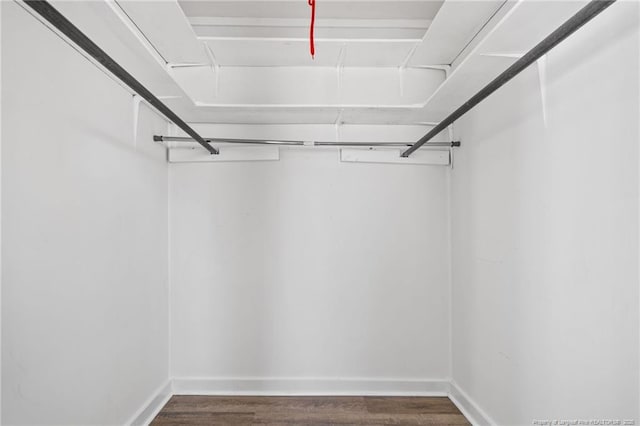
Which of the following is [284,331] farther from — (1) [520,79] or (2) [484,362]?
(1) [520,79]

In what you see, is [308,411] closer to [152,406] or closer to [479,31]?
[152,406]

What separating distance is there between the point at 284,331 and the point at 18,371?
1516mm

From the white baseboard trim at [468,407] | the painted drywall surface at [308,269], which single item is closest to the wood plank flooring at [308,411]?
the white baseboard trim at [468,407]

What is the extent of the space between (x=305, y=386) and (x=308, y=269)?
81cm

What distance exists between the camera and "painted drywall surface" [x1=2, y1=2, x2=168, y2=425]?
1.11 m

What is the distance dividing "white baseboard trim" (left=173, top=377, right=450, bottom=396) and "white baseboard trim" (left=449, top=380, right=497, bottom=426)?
0.09 metres

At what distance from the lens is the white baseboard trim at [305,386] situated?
7.72 feet

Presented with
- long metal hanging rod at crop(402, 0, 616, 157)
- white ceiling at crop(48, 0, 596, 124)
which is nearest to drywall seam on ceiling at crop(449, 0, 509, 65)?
white ceiling at crop(48, 0, 596, 124)

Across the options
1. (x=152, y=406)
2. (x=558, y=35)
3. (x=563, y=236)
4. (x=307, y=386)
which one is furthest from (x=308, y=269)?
(x=558, y=35)

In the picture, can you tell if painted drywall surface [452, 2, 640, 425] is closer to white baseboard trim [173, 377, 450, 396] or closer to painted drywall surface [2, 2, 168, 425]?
white baseboard trim [173, 377, 450, 396]

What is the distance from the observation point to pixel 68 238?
135 centimetres

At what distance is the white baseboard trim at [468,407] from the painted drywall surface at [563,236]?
0.18 feet

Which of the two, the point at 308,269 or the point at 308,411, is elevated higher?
the point at 308,269

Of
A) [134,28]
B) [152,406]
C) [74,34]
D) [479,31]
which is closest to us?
[74,34]
